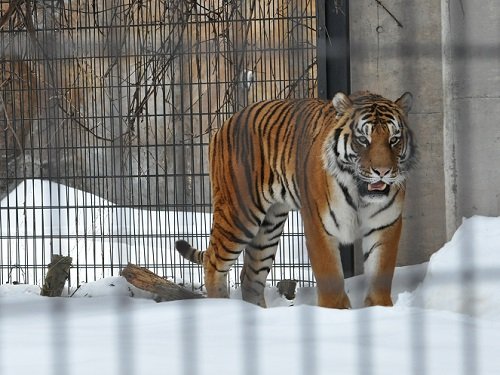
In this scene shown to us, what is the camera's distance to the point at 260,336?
291 centimetres

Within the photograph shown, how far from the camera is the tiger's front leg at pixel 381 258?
3.87m

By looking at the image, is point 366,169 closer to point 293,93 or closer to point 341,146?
point 341,146

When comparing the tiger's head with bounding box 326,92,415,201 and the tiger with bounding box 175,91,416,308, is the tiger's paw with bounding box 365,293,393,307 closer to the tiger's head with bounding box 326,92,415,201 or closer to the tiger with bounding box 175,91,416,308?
the tiger with bounding box 175,91,416,308

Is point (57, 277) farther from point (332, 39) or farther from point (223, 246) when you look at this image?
point (332, 39)

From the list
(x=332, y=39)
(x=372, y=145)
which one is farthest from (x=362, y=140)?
(x=332, y=39)

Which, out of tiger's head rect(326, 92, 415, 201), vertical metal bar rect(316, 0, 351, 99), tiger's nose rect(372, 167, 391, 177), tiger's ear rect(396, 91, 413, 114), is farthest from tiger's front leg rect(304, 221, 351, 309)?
vertical metal bar rect(316, 0, 351, 99)

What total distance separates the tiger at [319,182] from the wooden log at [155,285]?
0.42 feet

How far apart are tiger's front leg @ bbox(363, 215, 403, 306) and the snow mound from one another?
0.63ft

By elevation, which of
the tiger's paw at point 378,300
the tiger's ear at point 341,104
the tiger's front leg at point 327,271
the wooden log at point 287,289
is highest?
the tiger's ear at point 341,104

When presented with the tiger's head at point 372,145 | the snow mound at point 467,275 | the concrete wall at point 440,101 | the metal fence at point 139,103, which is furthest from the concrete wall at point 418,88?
the tiger's head at point 372,145

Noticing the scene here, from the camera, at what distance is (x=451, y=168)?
4453 mm

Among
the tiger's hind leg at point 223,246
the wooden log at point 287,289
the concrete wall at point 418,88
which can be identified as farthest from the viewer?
the wooden log at point 287,289

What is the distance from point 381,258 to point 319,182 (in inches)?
14.6

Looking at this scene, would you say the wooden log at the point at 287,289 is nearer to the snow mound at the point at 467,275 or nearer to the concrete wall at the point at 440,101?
the concrete wall at the point at 440,101
